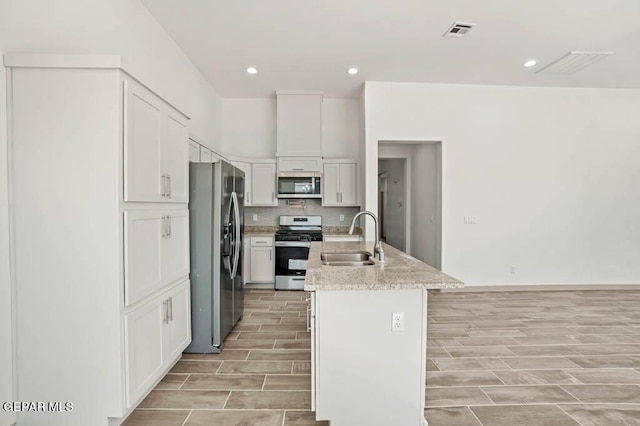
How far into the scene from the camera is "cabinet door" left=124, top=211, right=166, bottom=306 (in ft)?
5.90

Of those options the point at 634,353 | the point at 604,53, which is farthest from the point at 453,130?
the point at 634,353

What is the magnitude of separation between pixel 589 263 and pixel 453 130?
2.89 metres

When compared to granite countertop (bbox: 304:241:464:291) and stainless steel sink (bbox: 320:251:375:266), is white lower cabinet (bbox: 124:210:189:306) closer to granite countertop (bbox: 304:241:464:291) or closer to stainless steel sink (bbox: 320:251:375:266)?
granite countertop (bbox: 304:241:464:291)

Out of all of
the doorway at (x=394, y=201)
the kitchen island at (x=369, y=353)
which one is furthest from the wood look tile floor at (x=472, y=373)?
the doorway at (x=394, y=201)

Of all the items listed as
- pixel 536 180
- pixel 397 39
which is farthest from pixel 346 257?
pixel 536 180

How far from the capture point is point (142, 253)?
6.38 ft

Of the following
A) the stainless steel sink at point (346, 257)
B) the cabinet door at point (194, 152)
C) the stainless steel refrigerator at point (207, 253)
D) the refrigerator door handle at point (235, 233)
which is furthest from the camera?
the cabinet door at point (194, 152)

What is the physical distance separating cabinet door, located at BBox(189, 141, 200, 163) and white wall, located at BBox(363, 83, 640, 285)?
281 centimetres

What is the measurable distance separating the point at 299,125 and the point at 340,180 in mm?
1093

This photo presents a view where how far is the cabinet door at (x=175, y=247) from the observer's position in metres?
2.25

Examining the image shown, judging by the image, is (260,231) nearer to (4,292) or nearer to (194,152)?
(194,152)

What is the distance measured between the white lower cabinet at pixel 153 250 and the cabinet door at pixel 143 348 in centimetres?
12

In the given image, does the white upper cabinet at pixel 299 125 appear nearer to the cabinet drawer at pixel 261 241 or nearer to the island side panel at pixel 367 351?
the cabinet drawer at pixel 261 241

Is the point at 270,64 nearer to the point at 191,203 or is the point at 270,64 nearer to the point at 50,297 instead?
the point at 191,203
